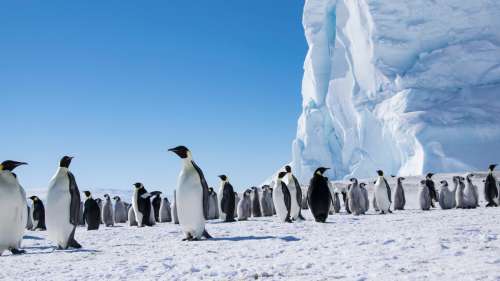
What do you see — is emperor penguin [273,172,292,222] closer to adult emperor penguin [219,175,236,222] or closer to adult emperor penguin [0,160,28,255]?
adult emperor penguin [219,175,236,222]

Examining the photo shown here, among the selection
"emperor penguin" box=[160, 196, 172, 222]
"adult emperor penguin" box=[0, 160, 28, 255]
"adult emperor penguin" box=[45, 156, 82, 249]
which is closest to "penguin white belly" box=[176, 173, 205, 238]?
"adult emperor penguin" box=[45, 156, 82, 249]

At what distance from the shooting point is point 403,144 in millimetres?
32875

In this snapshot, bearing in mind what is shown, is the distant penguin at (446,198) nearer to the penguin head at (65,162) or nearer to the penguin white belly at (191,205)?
the penguin white belly at (191,205)

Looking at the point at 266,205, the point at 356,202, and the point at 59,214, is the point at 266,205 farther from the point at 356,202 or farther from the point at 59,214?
the point at 59,214

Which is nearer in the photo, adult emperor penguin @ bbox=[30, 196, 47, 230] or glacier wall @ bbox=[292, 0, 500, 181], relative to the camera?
adult emperor penguin @ bbox=[30, 196, 47, 230]

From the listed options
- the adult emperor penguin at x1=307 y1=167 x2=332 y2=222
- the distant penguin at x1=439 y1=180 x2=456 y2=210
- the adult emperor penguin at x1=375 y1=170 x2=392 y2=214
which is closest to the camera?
the adult emperor penguin at x1=307 y1=167 x2=332 y2=222

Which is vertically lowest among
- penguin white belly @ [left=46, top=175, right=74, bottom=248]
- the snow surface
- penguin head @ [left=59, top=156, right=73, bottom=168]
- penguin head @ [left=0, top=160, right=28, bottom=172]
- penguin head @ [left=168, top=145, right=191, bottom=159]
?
the snow surface

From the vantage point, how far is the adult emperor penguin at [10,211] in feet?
22.2

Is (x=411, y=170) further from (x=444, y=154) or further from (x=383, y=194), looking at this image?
(x=383, y=194)

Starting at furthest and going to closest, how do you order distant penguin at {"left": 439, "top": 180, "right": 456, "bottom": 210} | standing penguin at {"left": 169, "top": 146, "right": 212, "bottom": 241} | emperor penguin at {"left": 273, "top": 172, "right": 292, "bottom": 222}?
distant penguin at {"left": 439, "top": 180, "right": 456, "bottom": 210}, emperor penguin at {"left": 273, "top": 172, "right": 292, "bottom": 222}, standing penguin at {"left": 169, "top": 146, "right": 212, "bottom": 241}

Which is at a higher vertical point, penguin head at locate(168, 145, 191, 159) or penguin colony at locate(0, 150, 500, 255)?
penguin head at locate(168, 145, 191, 159)

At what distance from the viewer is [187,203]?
7656 mm

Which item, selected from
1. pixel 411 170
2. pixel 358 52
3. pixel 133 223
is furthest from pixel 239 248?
pixel 358 52

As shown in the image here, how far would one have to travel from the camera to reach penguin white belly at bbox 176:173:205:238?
25.0ft
